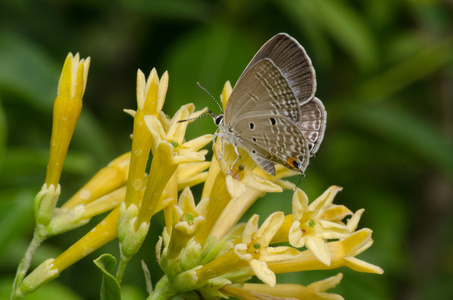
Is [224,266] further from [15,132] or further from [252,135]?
[15,132]

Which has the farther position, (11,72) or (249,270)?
(11,72)

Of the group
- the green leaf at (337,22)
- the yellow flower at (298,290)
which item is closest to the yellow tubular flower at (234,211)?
the yellow flower at (298,290)

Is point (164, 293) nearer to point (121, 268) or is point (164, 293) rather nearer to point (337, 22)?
point (121, 268)

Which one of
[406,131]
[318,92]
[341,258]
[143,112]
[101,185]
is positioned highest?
[143,112]

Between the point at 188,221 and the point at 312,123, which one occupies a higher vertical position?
the point at 312,123

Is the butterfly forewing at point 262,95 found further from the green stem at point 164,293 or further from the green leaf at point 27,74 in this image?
the green leaf at point 27,74

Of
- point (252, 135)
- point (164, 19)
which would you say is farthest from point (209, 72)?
point (252, 135)

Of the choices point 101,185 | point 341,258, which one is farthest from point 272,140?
point 101,185
